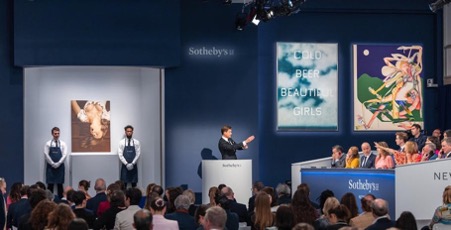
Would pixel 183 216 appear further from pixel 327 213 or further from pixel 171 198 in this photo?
pixel 171 198

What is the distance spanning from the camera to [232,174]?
51.7 ft

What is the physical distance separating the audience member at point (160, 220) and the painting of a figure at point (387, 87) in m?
11.5

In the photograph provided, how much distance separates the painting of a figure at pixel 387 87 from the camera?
63.4 ft

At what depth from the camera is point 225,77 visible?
17.6 m

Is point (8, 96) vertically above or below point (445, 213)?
above

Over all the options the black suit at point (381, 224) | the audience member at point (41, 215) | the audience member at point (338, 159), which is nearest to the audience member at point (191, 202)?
the black suit at point (381, 224)

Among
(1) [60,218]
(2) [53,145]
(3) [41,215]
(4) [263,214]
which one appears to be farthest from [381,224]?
(2) [53,145]

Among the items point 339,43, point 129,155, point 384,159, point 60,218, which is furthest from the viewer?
point 339,43

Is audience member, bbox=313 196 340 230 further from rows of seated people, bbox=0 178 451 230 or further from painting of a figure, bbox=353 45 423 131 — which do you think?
painting of a figure, bbox=353 45 423 131

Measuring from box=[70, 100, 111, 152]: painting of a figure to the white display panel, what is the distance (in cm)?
10

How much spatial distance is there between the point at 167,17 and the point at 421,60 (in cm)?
570

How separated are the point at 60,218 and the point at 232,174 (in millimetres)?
8648

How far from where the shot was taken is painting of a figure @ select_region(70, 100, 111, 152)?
17.8 metres

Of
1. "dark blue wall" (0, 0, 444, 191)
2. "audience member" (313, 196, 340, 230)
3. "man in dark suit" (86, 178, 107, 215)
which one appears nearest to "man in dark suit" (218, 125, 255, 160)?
"dark blue wall" (0, 0, 444, 191)
